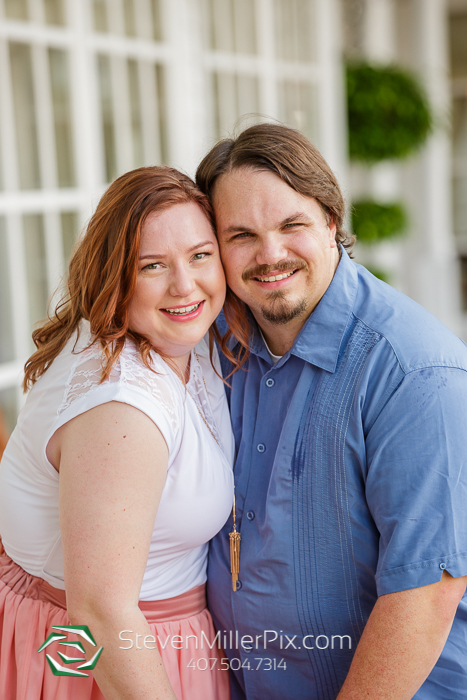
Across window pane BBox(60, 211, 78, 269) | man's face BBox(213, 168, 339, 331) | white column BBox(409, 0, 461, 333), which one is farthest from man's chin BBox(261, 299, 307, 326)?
white column BBox(409, 0, 461, 333)

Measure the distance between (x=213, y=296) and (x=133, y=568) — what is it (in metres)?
0.55

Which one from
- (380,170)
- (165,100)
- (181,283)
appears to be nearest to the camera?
(181,283)

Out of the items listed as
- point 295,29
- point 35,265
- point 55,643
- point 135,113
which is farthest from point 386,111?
point 55,643

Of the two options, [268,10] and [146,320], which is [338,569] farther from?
[268,10]

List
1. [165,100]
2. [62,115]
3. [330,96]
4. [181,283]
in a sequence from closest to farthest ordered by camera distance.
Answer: [181,283] < [62,115] < [165,100] < [330,96]

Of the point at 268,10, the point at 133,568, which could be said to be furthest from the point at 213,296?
the point at 268,10

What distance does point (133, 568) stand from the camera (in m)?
1.02

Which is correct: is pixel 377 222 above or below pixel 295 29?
below

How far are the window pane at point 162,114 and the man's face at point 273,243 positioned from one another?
1568mm

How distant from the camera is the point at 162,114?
282cm

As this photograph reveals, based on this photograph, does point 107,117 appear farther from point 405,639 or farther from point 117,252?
point 405,639

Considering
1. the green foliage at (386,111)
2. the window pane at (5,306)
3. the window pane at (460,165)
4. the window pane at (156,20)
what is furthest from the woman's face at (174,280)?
the window pane at (460,165)

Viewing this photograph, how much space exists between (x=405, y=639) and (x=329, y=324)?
0.55 m

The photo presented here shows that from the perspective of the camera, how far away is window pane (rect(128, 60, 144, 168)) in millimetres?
2650
